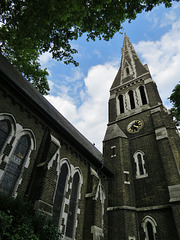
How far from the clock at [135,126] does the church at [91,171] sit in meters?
0.06

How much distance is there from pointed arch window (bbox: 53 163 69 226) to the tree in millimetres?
6123

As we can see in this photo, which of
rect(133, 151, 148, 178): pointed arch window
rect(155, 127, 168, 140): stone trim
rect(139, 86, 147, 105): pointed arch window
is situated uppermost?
rect(139, 86, 147, 105): pointed arch window

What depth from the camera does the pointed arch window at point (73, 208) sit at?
888 cm

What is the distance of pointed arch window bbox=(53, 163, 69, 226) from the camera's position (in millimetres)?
8484

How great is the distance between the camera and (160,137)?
13.5 m

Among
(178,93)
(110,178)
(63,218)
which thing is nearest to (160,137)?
(178,93)

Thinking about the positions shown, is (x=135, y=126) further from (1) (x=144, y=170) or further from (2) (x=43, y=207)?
(2) (x=43, y=207)

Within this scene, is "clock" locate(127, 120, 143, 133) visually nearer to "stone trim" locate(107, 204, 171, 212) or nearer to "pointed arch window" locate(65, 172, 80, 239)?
"stone trim" locate(107, 204, 171, 212)

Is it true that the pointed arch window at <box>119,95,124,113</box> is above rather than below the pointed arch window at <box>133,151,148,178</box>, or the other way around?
above

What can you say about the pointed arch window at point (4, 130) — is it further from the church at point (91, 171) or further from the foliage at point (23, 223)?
the foliage at point (23, 223)

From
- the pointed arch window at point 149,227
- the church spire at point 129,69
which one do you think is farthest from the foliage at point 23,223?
the church spire at point 129,69

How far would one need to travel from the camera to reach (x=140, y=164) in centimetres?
1423

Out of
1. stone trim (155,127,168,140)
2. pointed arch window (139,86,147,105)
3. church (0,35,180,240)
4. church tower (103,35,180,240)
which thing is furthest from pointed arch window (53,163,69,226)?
pointed arch window (139,86,147,105)

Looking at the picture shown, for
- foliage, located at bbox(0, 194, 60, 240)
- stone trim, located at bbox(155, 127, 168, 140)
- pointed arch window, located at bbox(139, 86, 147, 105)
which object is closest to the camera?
foliage, located at bbox(0, 194, 60, 240)
